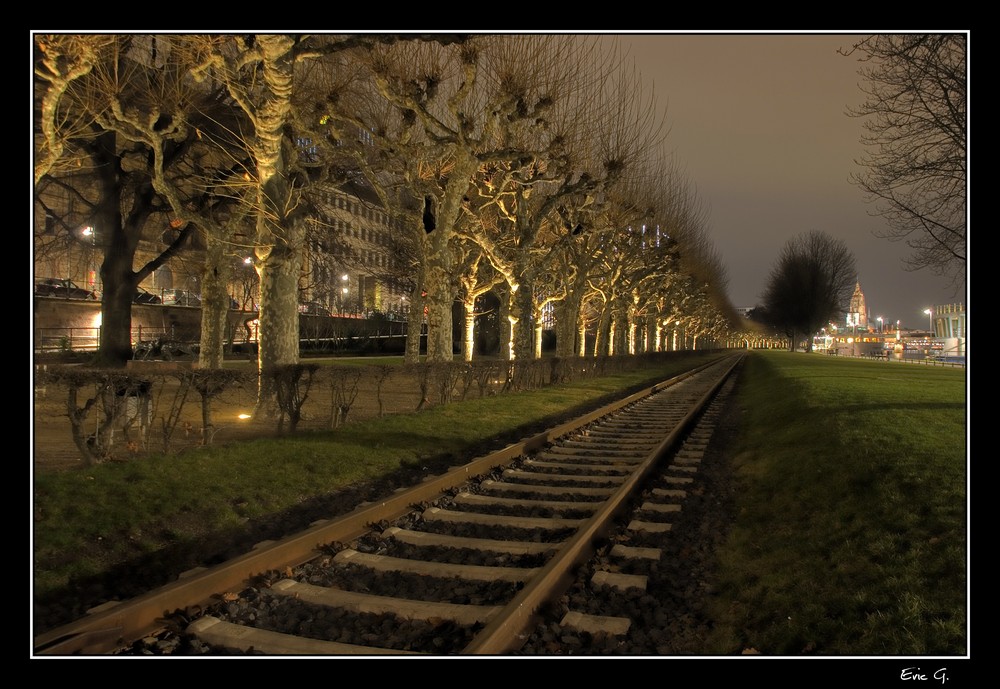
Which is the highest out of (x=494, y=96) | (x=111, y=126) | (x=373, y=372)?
(x=494, y=96)

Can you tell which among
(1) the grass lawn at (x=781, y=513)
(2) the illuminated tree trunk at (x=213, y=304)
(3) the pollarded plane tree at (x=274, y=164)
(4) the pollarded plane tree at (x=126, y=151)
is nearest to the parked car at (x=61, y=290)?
(4) the pollarded plane tree at (x=126, y=151)

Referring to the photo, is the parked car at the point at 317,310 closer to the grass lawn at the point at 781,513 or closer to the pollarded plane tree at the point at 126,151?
the pollarded plane tree at the point at 126,151

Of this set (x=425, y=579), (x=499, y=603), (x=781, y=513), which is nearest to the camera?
(x=499, y=603)

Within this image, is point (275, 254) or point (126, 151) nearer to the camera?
point (275, 254)

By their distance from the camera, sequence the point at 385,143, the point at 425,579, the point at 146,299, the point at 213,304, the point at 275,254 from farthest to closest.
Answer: the point at 146,299 < the point at 213,304 < the point at 385,143 < the point at 275,254 < the point at 425,579

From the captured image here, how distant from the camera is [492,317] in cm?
5956

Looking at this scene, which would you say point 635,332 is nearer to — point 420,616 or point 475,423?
point 475,423

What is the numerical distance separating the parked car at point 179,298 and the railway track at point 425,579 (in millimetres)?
46119

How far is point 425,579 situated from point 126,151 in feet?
83.6

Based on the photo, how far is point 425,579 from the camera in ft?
16.6

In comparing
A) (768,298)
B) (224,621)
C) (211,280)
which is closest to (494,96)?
(211,280)

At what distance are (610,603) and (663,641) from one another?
544 mm

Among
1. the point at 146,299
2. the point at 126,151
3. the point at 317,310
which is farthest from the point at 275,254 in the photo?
the point at 317,310

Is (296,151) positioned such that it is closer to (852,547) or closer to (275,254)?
(275,254)
